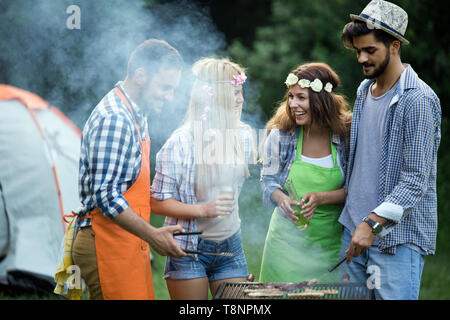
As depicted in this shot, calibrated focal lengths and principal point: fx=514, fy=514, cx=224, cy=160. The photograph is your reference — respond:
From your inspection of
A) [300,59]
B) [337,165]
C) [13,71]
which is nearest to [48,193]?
[13,71]

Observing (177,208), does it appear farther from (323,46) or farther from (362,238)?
(323,46)

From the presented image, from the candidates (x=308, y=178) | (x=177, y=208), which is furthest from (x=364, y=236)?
(x=177, y=208)

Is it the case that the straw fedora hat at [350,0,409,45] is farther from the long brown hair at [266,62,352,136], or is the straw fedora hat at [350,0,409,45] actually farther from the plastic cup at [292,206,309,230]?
the plastic cup at [292,206,309,230]

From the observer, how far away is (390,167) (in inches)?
83.6

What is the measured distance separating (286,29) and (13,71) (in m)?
3.33

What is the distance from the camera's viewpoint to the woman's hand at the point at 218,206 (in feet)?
7.35

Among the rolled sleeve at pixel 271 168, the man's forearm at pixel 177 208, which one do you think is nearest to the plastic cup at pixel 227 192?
the man's forearm at pixel 177 208

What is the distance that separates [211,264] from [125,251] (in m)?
0.42

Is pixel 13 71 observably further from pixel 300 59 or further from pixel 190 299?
pixel 300 59

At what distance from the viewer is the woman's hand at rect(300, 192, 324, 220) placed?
2.31m

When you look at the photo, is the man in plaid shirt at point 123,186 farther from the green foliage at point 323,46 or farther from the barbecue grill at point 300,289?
the green foliage at point 323,46

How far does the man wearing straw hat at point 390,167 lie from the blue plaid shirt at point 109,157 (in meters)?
0.95

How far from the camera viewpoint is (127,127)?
6.48ft

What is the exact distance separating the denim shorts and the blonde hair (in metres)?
0.25
